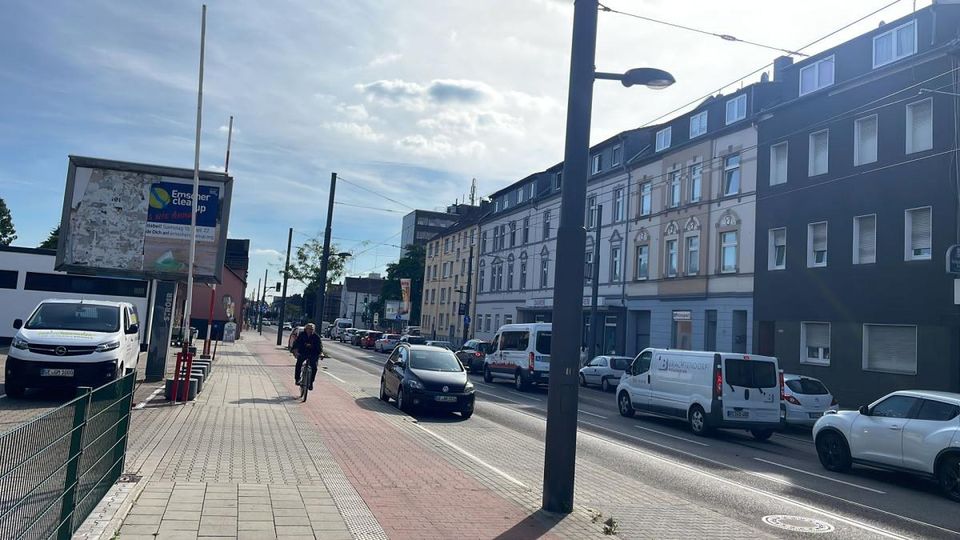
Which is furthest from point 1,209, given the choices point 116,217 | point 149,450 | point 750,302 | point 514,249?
point 149,450

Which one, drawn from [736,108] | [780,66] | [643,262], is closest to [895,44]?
[780,66]

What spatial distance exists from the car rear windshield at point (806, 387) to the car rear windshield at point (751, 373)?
10.0ft

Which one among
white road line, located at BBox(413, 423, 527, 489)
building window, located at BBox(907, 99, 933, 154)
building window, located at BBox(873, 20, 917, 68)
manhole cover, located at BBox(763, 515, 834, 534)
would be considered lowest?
manhole cover, located at BBox(763, 515, 834, 534)

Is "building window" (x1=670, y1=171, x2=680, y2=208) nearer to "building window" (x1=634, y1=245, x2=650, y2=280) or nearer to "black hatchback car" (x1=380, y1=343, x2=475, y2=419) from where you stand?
"building window" (x1=634, y1=245, x2=650, y2=280)

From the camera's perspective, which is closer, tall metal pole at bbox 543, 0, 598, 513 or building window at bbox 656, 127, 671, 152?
tall metal pole at bbox 543, 0, 598, 513

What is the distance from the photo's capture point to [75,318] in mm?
15156

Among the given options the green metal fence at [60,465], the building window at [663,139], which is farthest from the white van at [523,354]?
the green metal fence at [60,465]

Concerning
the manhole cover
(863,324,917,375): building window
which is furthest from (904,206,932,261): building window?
the manhole cover

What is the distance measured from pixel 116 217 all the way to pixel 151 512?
48.1 ft

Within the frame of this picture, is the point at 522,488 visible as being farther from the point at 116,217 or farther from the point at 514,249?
the point at 514,249

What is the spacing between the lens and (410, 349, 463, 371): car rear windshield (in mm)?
18062

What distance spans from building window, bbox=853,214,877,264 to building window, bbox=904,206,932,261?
1.27m

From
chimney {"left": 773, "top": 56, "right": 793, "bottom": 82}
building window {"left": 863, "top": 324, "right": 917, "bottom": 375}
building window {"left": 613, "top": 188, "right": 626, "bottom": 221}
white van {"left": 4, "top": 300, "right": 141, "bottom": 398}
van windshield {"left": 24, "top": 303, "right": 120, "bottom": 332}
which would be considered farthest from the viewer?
building window {"left": 613, "top": 188, "right": 626, "bottom": 221}

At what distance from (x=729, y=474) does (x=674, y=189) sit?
27.5m
